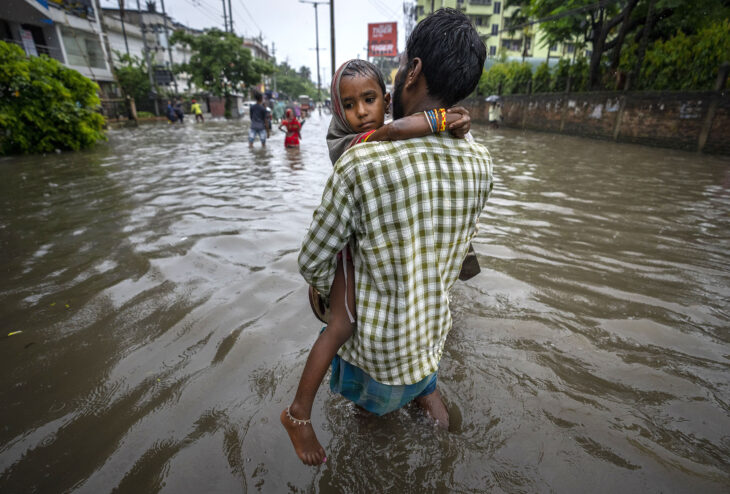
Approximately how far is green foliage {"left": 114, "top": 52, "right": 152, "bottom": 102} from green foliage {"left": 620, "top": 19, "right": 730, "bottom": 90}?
31.2 metres

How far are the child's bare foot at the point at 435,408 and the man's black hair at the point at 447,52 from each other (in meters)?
1.32

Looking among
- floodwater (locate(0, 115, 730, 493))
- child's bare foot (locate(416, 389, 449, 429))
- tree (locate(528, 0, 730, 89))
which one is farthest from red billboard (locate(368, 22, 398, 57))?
child's bare foot (locate(416, 389, 449, 429))

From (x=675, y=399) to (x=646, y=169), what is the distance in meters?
7.77

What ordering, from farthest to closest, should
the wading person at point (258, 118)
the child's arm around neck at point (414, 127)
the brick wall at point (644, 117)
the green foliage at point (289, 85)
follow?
the green foliage at point (289, 85) → the wading person at point (258, 118) → the brick wall at point (644, 117) → the child's arm around neck at point (414, 127)

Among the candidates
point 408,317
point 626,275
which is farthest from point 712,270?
point 408,317

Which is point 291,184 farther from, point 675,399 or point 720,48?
point 720,48

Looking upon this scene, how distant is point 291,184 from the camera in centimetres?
647

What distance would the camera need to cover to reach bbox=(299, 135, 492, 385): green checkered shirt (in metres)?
1.13

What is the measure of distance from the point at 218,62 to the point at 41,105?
76.7ft

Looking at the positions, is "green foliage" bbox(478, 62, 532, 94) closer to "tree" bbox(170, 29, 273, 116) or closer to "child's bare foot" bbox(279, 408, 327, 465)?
"tree" bbox(170, 29, 273, 116)

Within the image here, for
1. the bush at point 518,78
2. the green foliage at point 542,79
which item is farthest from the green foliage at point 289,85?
the green foliage at point 542,79

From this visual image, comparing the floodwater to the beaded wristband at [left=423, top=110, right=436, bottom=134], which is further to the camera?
the floodwater

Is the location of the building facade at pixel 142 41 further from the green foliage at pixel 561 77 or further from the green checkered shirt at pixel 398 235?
the green checkered shirt at pixel 398 235

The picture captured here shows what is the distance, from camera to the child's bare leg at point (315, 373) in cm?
129
